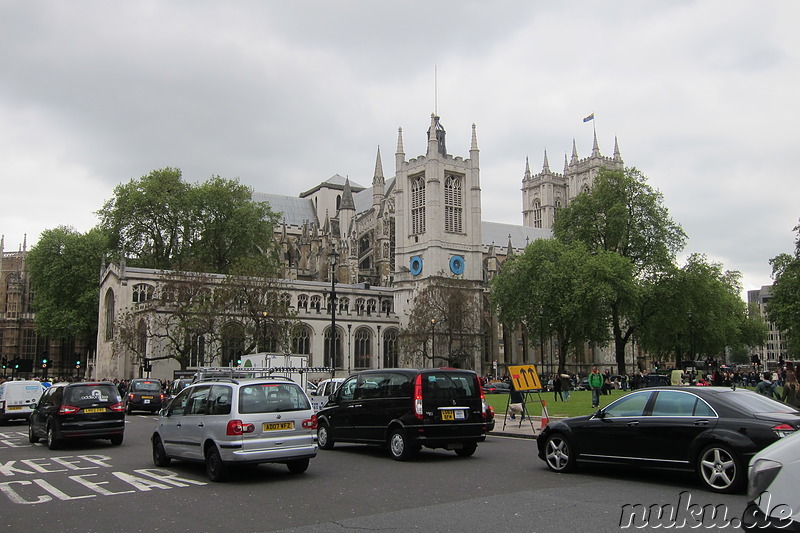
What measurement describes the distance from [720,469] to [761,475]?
5.16 metres

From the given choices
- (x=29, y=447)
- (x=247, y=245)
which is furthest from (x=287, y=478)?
(x=247, y=245)

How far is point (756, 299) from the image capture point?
188500 mm

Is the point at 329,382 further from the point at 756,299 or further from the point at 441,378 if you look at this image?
the point at 756,299

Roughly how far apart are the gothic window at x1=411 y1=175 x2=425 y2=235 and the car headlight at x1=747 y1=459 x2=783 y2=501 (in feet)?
210

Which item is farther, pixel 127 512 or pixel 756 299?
pixel 756 299

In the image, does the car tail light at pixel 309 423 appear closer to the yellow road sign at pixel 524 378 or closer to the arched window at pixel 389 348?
the yellow road sign at pixel 524 378

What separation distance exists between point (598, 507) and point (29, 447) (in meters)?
15.0

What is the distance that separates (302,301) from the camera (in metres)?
62.5

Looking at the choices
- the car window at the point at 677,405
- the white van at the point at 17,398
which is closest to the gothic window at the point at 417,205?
the white van at the point at 17,398

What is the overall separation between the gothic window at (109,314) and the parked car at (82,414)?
135ft

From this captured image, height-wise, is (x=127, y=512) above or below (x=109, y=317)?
below

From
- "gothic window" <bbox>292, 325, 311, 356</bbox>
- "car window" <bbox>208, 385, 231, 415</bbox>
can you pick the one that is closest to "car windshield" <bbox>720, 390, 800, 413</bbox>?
"car window" <bbox>208, 385, 231, 415</bbox>

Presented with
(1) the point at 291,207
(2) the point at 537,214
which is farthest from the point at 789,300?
(2) the point at 537,214

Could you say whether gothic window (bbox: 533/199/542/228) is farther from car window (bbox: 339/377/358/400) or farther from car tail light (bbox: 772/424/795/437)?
car tail light (bbox: 772/424/795/437)
